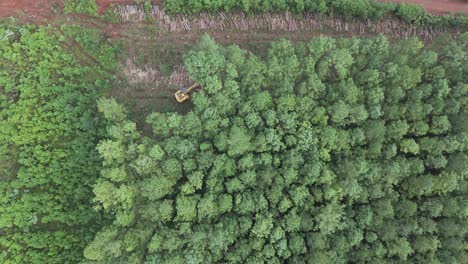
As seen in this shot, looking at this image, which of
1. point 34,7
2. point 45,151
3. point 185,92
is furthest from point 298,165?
point 34,7

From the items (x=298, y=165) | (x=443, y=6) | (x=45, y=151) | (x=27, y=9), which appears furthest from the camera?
(x=443, y=6)

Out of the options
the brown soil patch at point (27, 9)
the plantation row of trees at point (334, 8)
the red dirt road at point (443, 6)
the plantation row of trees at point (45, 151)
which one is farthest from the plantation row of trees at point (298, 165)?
the brown soil patch at point (27, 9)

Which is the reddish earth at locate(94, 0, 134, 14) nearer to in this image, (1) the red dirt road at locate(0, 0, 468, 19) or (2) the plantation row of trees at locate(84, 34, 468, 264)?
(1) the red dirt road at locate(0, 0, 468, 19)

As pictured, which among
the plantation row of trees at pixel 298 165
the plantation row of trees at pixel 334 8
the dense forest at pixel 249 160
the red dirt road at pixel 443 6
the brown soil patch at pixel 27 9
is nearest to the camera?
the plantation row of trees at pixel 298 165

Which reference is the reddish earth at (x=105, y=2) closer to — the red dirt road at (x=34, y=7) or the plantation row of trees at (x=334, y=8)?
the red dirt road at (x=34, y=7)

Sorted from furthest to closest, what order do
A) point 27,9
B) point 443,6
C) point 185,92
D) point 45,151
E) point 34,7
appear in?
point 443,6
point 34,7
point 27,9
point 185,92
point 45,151

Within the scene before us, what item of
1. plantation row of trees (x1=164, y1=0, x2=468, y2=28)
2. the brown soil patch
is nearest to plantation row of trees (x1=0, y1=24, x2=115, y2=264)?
the brown soil patch

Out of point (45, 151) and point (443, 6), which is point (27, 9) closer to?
point (45, 151)

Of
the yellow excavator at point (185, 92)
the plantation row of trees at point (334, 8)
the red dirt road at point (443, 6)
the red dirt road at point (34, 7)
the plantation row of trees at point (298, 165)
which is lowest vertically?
the plantation row of trees at point (298, 165)
